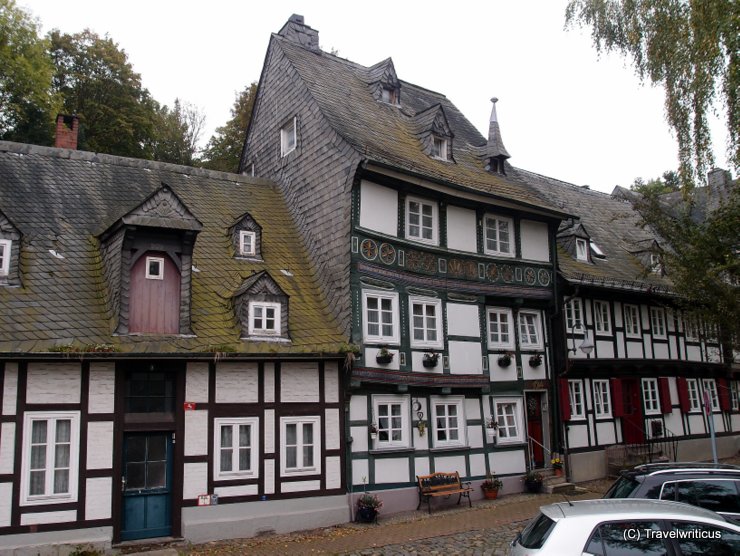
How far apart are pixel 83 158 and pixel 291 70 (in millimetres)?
6825

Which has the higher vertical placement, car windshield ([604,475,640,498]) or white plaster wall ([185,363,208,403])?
white plaster wall ([185,363,208,403])

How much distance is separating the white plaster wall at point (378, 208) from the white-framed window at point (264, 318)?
326 centimetres

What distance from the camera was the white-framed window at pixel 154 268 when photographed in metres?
14.8

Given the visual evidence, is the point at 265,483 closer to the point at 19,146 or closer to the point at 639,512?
the point at 639,512

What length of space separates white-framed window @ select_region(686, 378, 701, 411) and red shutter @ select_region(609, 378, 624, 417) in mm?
4823

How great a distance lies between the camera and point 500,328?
2033cm

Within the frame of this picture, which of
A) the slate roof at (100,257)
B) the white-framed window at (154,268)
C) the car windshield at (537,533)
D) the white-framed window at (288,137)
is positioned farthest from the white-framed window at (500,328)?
the car windshield at (537,533)

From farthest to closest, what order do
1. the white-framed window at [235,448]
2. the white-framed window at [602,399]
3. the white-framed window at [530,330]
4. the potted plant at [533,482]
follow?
the white-framed window at [602,399], the white-framed window at [530,330], the potted plant at [533,482], the white-framed window at [235,448]

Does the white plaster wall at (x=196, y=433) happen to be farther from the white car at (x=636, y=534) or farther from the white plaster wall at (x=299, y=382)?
the white car at (x=636, y=534)

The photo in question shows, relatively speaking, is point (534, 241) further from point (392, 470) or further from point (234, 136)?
point (234, 136)

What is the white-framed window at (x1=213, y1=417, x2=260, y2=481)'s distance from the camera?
14.6 meters

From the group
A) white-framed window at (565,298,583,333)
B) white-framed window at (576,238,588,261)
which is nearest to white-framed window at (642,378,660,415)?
white-framed window at (565,298,583,333)

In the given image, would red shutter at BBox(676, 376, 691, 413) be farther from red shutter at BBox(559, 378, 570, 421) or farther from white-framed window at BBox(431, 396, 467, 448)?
white-framed window at BBox(431, 396, 467, 448)

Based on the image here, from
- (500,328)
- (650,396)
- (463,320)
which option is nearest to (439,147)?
(463,320)
